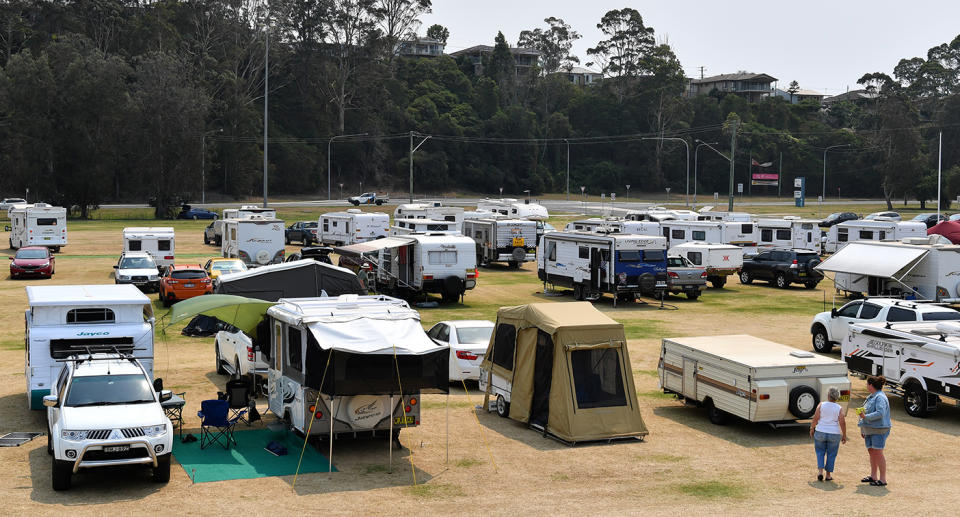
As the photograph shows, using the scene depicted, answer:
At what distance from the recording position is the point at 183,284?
3134cm

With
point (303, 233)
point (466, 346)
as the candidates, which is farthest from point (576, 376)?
point (303, 233)

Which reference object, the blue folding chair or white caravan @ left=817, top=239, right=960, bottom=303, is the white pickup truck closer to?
the blue folding chair

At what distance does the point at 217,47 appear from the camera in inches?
4402

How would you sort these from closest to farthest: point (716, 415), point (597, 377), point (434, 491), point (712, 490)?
point (434, 491)
point (712, 490)
point (597, 377)
point (716, 415)

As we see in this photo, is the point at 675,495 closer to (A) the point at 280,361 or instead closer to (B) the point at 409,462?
(B) the point at 409,462

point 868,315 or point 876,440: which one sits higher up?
point 868,315

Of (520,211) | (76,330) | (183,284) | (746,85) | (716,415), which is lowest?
(716,415)

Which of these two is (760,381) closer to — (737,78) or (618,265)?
(618,265)

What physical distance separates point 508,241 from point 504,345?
96.3 feet


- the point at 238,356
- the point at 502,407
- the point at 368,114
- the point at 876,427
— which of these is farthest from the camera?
the point at 368,114

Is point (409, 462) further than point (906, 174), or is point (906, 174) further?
point (906, 174)

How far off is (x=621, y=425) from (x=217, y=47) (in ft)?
345

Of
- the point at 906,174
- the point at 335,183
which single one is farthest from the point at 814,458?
the point at 335,183

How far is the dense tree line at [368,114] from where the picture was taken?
275 ft
